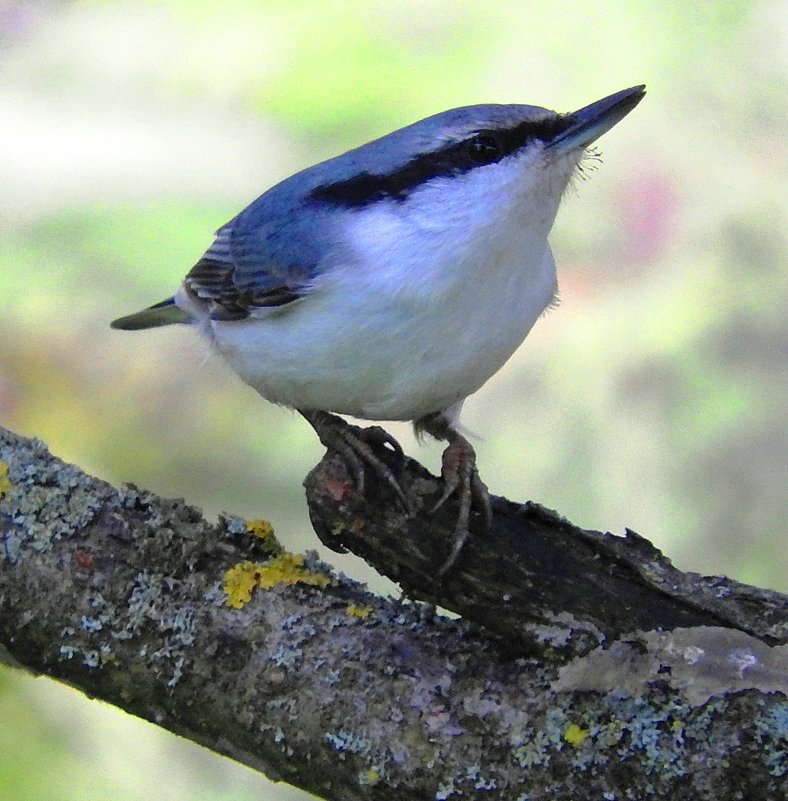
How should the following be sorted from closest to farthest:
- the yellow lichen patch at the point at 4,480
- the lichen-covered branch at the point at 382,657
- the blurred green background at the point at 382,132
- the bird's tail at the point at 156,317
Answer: the lichen-covered branch at the point at 382,657 → the yellow lichen patch at the point at 4,480 → the bird's tail at the point at 156,317 → the blurred green background at the point at 382,132

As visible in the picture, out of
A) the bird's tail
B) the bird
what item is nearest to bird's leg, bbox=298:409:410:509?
the bird

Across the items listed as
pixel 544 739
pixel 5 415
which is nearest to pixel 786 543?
pixel 544 739

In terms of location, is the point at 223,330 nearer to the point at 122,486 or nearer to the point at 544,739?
the point at 122,486

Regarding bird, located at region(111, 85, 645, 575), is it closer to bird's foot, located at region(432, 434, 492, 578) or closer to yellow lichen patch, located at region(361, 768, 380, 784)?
bird's foot, located at region(432, 434, 492, 578)

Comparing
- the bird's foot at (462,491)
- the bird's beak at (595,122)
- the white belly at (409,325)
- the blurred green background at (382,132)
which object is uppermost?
the blurred green background at (382,132)

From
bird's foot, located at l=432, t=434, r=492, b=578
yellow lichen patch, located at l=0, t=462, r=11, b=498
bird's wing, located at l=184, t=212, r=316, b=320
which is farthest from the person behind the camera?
bird's wing, located at l=184, t=212, r=316, b=320

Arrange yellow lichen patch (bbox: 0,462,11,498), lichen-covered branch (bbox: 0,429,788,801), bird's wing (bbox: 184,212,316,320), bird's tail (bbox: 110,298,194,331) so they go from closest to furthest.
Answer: lichen-covered branch (bbox: 0,429,788,801) < yellow lichen patch (bbox: 0,462,11,498) < bird's wing (bbox: 184,212,316,320) < bird's tail (bbox: 110,298,194,331)

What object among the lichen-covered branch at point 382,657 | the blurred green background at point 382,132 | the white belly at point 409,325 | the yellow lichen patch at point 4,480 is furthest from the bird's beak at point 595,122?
the blurred green background at point 382,132

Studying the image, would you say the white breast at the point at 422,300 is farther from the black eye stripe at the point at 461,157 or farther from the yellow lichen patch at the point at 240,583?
the yellow lichen patch at the point at 240,583
